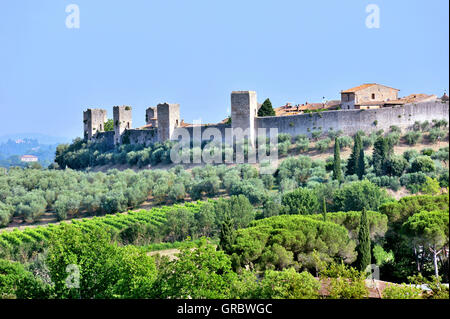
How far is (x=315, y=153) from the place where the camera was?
116ft

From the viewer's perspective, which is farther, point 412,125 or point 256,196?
point 412,125

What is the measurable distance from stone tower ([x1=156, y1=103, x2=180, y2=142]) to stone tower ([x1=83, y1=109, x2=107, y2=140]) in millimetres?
9803

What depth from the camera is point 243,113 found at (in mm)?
37812

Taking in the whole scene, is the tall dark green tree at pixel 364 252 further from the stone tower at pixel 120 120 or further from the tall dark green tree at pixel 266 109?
the stone tower at pixel 120 120

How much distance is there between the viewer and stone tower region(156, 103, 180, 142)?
41.9m

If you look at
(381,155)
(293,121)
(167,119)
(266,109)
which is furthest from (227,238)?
(167,119)

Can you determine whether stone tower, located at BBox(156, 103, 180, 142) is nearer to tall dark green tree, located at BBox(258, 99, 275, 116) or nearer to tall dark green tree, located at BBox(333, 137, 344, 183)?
tall dark green tree, located at BBox(258, 99, 275, 116)

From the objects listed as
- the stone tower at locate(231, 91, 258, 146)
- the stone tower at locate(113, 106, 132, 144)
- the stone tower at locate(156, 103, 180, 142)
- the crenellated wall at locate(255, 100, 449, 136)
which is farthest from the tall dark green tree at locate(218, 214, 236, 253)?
the stone tower at locate(113, 106, 132, 144)

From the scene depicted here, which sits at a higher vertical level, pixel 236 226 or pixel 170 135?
pixel 170 135

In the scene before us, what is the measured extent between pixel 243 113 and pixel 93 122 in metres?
17.0

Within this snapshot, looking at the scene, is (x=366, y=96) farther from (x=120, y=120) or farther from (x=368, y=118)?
(x=120, y=120)
